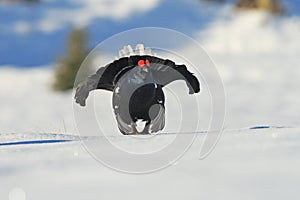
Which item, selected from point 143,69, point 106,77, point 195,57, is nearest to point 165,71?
point 143,69

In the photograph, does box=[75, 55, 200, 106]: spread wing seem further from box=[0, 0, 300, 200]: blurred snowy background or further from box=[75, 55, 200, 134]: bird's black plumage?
box=[0, 0, 300, 200]: blurred snowy background

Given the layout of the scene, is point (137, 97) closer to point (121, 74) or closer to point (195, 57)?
point (121, 74)

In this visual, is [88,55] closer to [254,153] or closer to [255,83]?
[255,83]

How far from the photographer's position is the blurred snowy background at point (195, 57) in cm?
252

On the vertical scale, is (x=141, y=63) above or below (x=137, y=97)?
above

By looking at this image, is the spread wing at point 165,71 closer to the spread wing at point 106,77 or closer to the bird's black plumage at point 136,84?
the bird's black plumage at point 136,84

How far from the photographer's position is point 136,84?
2.66 metres

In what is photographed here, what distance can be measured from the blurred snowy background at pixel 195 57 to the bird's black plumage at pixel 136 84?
27 cm

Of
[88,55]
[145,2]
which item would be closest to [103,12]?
[145,2]

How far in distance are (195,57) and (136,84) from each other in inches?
91.7

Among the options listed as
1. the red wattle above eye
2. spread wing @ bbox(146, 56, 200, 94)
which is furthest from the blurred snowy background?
the red wattle above eye

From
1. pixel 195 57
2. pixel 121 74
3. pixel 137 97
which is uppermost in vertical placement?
pixel 195 57

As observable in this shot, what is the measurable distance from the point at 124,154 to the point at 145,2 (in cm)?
456

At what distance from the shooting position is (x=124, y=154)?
2.83 meters
